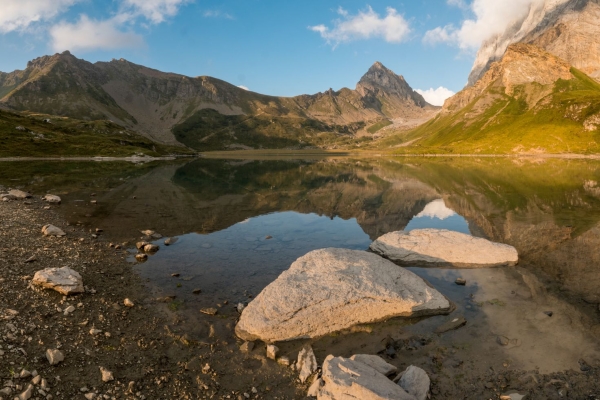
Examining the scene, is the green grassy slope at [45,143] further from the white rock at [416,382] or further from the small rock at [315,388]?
the white rock at [416,382]

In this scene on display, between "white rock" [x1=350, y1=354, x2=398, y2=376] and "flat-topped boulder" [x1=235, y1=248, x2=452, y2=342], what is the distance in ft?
10.4

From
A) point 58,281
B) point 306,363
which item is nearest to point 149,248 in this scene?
point 58,281

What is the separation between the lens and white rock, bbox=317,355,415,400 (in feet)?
32.9

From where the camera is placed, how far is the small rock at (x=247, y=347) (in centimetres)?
1352

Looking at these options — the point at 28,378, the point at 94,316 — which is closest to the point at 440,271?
the point at 94,316

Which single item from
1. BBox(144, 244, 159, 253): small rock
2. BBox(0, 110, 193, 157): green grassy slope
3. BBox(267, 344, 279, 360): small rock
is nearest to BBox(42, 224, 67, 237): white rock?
BBox(144, 244, 159, 253): small rock

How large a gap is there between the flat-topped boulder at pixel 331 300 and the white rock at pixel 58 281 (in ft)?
28.7

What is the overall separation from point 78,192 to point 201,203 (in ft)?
75.9

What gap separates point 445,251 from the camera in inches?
953

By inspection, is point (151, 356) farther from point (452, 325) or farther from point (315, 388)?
point (452, 325)

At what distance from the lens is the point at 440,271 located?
22.6 metres

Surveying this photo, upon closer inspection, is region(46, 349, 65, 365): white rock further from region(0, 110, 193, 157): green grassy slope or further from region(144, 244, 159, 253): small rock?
region(0, 110, 193, 157): green grassy slope

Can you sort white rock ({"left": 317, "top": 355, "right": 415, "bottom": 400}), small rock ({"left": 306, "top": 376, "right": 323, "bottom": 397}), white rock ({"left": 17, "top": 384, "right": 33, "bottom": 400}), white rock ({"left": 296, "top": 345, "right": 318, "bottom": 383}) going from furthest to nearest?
white rock ({"left": 296, "top": 345, "right": 318, "bottom": 383})
small rock ({"left": 306, "top": 376, "right": 323, "bottom": 397})
white rock ({"left": 317, "top": 355, "right": 415, "bottom": 400})
white rock ({"left": 17, "top": 384, "right": 33, "bottom": 400})

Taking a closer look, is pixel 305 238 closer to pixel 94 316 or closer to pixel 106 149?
pixel 94 316
